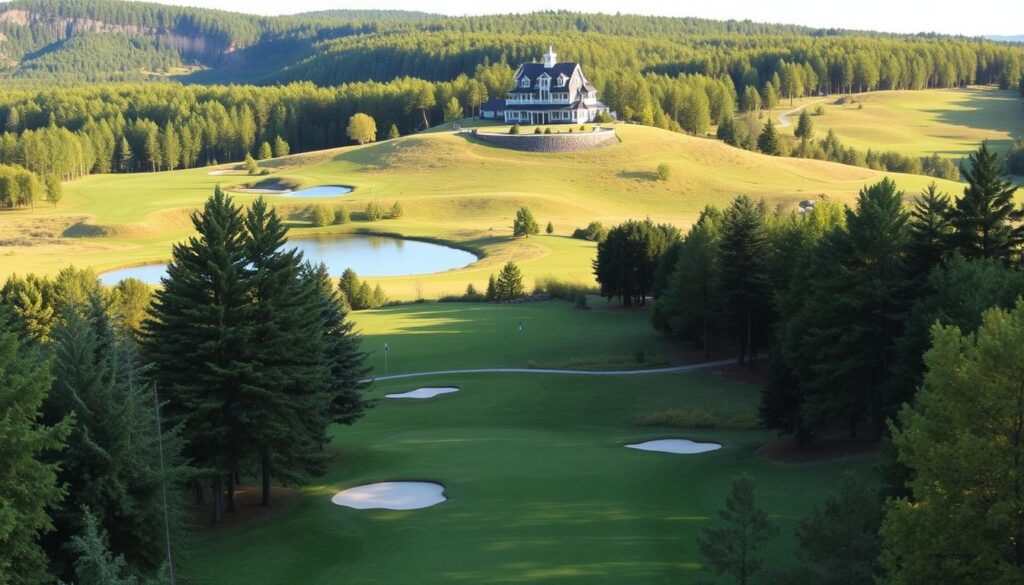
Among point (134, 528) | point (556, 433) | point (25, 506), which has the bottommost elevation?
point (556, 433)

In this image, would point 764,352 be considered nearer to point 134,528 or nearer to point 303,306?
point 303,306

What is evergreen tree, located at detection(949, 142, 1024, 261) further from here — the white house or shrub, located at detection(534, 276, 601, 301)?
the white house

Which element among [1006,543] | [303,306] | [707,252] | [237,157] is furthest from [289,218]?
[1006,543]

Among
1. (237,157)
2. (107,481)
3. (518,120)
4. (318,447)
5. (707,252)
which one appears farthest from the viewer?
(237,157)

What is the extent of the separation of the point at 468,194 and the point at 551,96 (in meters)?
28.4

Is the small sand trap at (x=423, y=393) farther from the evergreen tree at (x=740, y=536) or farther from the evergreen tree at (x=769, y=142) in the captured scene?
the evergreen tree at (x=769, y=142)

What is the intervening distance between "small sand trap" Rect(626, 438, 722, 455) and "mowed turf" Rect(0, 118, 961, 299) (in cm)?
4659

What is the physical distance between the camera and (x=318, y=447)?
34.1 m

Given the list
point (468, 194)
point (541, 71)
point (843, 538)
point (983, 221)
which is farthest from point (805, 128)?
point (843, 538)

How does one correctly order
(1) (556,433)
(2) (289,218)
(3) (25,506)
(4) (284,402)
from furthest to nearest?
1. (2) (289,218)
2. (1) (556,433)
3. (4) (284,402)
4. (3) (25,506)

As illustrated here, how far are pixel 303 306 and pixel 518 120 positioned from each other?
117591mm

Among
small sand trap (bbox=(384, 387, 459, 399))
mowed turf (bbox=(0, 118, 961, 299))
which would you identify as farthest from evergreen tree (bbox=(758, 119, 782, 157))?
small sand trap (bbox=(384, 387, 459, 399))

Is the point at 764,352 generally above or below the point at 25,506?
below

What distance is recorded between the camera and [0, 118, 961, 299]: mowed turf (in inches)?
3880
